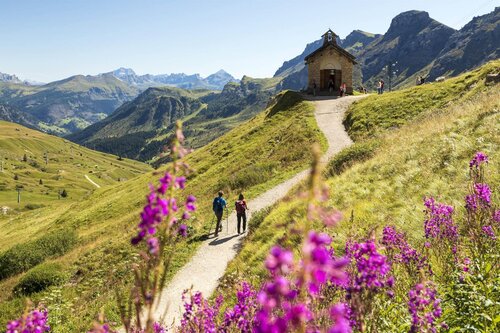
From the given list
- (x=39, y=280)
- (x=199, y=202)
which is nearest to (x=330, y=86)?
(x=199, y=202)

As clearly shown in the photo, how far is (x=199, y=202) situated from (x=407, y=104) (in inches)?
1054

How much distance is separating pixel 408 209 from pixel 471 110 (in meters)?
12.5

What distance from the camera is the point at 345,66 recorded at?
61781mm

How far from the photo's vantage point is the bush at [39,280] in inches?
960

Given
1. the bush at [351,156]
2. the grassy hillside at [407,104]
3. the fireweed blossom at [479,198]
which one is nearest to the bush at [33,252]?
the bush at [351,156]

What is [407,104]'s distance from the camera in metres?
43.4

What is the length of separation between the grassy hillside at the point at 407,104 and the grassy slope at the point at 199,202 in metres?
5.01

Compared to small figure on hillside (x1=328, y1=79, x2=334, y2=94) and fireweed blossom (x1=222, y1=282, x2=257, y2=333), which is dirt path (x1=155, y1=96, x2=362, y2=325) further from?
small figure on hillside (x1=328, y1=79, x2=334, y2=94)

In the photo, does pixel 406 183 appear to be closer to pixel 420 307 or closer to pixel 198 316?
pixel 420 307

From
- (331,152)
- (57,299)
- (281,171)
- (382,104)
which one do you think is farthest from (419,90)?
(57,299)

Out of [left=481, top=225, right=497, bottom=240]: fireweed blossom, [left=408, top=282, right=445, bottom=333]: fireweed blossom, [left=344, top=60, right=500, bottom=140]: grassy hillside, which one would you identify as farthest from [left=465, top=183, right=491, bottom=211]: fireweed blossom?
[left=344, top=60, right=500, bottom=140]: grassy hillside

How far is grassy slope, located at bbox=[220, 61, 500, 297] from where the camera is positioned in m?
13.7

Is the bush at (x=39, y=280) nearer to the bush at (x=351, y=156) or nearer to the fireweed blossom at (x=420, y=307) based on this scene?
the bush at (x=351, y=156)

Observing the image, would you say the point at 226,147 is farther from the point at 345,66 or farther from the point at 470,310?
the point at 470,310
